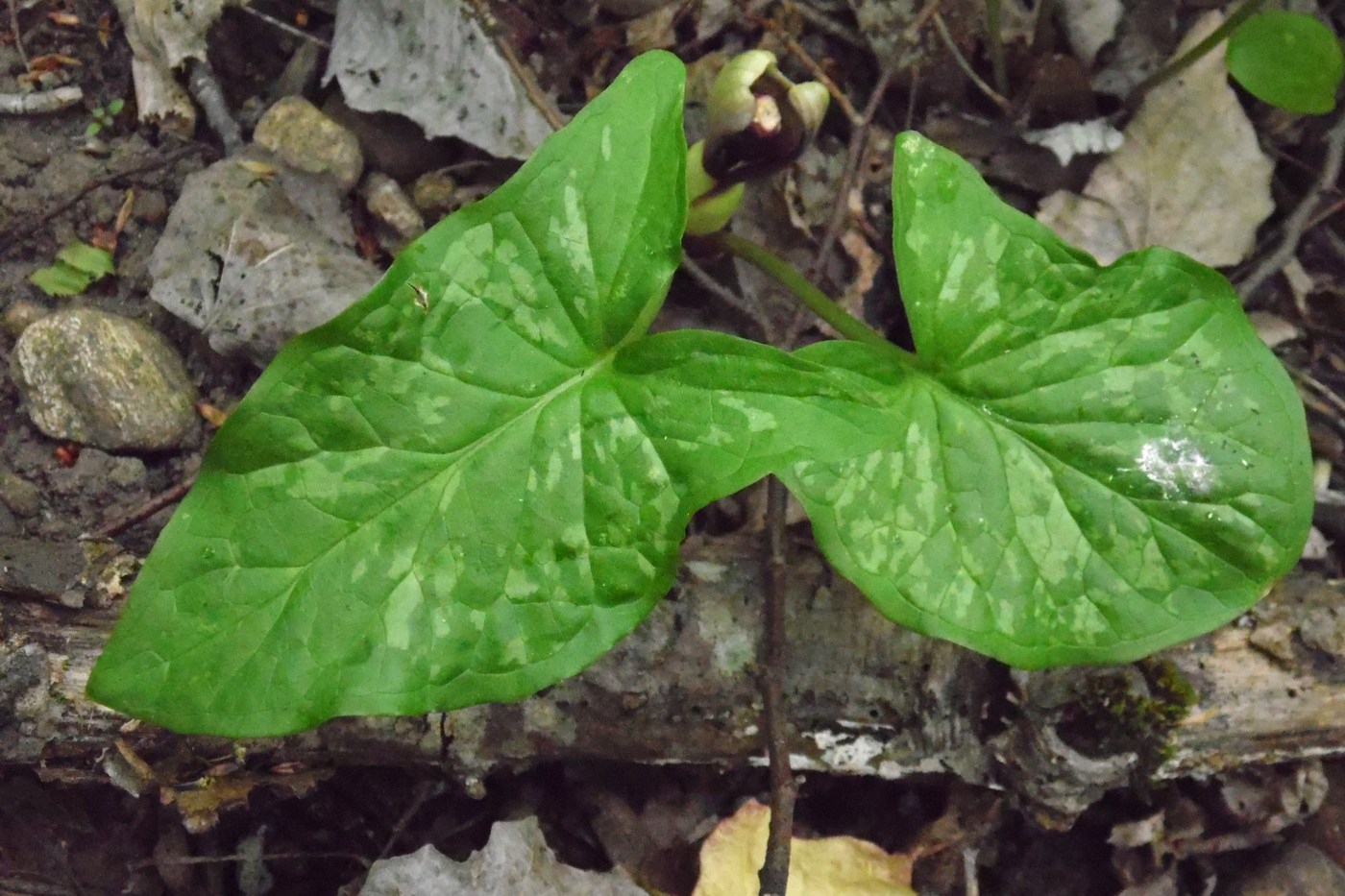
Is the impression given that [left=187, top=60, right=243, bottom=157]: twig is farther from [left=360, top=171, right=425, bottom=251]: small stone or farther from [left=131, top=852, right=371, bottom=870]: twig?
[left=131, top=852, right=371, bottom=870]: twig

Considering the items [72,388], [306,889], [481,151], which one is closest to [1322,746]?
[306,889]

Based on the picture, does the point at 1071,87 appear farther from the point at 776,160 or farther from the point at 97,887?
the point at 97,887

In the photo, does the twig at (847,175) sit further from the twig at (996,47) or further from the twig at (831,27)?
the twig at (996,47)

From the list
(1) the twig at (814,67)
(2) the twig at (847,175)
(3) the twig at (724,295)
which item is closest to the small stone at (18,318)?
(3) the twig at (724,295)

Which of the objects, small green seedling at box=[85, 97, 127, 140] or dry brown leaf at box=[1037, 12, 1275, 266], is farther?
dry brown leaf at box=[1037, 12, 1275, 266]

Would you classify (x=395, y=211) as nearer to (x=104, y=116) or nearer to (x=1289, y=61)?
(x=104, y=116)

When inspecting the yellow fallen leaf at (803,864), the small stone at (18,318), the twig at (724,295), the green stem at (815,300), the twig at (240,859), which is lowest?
the yellow fallen leaf at (803,864)

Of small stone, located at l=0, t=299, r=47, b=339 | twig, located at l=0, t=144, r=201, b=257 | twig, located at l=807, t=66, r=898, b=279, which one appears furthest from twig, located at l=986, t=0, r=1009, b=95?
small stone, located at l=0, t=299, r=47, b=339
